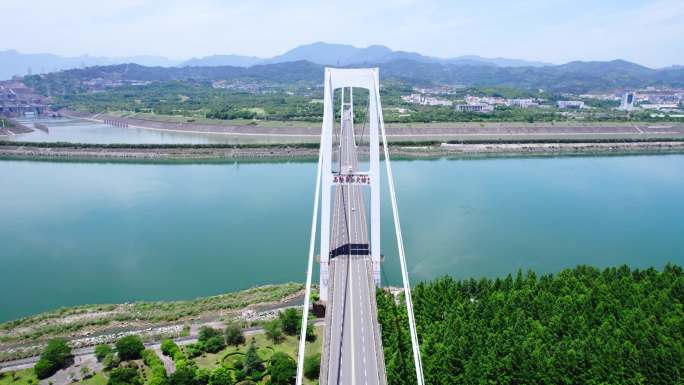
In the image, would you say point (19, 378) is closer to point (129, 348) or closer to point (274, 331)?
point (129, 348)

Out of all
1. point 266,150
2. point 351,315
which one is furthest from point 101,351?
point 266,150

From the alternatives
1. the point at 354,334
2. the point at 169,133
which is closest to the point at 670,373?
the point at 354,334

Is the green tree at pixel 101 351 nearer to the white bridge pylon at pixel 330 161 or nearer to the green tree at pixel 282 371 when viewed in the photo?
the green tree at pixel 282 371

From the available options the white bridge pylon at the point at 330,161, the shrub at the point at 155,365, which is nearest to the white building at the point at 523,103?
the white bridge pylon at the point at 330,161

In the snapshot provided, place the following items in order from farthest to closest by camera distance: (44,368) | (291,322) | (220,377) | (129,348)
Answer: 1. (291,322)
2. (129,348)
3. (44,368)
4. (220,377)

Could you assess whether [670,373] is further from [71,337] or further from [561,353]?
[71,337]

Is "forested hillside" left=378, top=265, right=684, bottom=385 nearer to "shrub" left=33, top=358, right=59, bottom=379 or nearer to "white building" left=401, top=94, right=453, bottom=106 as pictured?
"shrub" left=33, top=358, right=59, bottom=379
